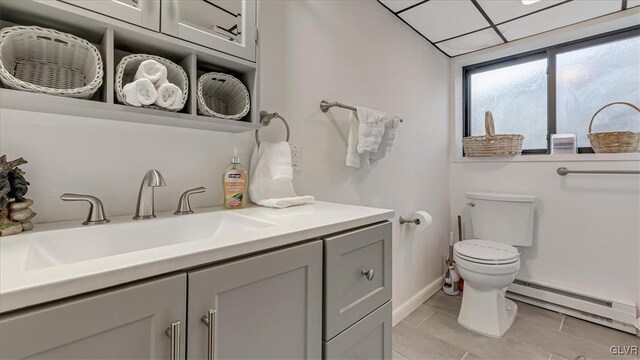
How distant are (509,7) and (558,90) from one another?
3.06ft

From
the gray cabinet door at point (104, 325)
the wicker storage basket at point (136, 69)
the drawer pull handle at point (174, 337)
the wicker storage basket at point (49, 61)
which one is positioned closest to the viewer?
the gray cabinet door at point (104, 325)

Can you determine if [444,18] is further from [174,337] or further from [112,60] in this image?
[174,337]

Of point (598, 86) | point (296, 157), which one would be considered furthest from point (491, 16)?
point (296, 157)

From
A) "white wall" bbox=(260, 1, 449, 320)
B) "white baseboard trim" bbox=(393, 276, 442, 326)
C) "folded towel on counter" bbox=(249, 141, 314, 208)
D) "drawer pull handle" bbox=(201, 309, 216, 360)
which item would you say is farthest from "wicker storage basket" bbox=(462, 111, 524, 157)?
"drawer pull handle" bbox=(201, 309, 216, 360)

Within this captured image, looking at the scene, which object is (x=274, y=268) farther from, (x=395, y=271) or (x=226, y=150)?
(x=395, y=271)

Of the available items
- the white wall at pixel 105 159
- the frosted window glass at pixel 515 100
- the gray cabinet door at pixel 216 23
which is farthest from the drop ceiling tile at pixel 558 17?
the white wall at pixel 105 159

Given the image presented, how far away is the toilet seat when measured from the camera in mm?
1710

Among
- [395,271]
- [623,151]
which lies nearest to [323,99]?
[395,271]

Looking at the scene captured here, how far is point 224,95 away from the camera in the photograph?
1.02 m

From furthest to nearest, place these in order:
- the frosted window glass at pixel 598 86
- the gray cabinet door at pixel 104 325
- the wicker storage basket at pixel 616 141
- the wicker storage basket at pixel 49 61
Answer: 1. the frosted window glass at pixel 598 86
2. the wicker storage basket at pixel 616 141
3. the wicker storage basket at pixel 49 61
4. the gray cabinet door at pixel 104 325

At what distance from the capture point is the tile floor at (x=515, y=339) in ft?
5.09

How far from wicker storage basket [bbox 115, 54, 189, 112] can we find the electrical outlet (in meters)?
0.55

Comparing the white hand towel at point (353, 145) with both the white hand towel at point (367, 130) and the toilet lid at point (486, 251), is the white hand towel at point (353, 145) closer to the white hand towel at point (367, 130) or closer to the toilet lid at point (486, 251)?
the white hand towel at point (367, 130)

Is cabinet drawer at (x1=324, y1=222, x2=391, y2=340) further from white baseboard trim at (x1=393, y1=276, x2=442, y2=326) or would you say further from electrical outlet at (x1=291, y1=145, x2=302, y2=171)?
white baseboard trim at (x1=393, y1=276, x2=442, y2=326)
